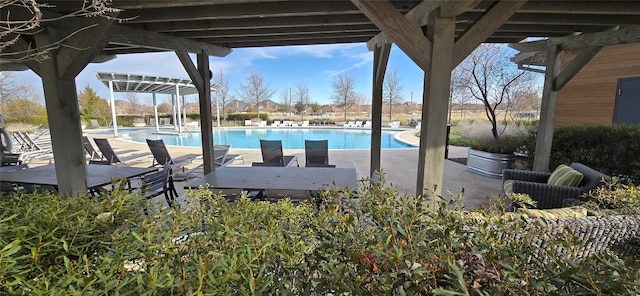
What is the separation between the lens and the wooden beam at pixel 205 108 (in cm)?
472

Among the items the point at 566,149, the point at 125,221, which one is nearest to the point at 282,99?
the point at 566,149

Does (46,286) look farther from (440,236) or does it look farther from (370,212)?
(440,236)

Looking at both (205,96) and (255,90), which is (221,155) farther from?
(255,90)

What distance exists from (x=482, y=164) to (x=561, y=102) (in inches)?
214

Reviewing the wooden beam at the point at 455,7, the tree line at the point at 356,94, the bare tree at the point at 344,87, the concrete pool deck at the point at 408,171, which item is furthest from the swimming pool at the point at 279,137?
the bare tree at the point at 344,87

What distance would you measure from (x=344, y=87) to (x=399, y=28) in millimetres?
27977

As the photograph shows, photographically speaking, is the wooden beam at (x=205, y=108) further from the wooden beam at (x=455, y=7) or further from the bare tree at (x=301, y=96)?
the bare tree at (x=301, y=96)

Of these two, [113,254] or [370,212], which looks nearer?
[113,254]

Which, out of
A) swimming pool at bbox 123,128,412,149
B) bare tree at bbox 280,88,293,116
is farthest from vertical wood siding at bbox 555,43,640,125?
bare tree at bbox 280,88,293,116

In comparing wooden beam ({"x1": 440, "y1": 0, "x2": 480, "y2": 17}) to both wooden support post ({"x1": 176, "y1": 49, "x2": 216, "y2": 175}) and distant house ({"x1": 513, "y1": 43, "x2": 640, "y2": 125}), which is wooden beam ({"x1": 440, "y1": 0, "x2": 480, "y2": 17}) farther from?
distant house ({"x1": 513, "y1": 43, "x2": 640, "y2": 125})

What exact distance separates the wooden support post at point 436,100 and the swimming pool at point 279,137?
9.50 metres

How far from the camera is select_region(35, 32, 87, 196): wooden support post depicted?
2.72 metres

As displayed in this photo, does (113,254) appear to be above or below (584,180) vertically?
above

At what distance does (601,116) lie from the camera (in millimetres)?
7355
